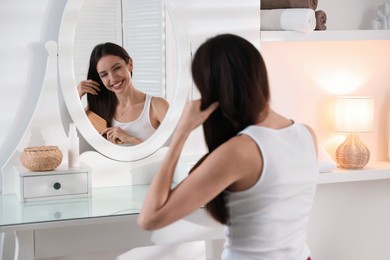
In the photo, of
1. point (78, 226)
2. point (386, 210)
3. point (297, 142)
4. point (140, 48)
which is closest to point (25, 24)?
point (140, 48)

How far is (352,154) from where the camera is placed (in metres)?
2.82

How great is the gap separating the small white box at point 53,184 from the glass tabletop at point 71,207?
0.07ft

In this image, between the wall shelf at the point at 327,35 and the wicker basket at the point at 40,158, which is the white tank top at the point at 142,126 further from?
the wall shelf at the point at 327,35

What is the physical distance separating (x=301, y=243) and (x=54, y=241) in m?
0.91

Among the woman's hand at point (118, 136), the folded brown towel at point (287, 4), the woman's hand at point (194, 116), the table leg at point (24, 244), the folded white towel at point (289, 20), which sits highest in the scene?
the folded brown towel at point (287, 4)

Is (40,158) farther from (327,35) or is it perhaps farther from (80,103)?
(327,35)

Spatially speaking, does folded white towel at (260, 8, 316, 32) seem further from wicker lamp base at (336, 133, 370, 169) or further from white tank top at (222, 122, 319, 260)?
white tank top at (222, 122, 319, 260)

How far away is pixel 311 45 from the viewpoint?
2.92 meters

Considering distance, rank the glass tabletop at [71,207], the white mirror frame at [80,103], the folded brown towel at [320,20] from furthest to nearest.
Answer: the folded brown towel at [320,20] → the white mirror frame at [80,103] → the glass tabletop at [71,207]

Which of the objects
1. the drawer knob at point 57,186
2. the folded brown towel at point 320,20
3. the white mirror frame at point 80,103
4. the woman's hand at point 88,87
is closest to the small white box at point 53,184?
the drawer knob at point 57,186

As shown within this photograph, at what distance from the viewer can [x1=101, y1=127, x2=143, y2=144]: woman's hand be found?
2.48m

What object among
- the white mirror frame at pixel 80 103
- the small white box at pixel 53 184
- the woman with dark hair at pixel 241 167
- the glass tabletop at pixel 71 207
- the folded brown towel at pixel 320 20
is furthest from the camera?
the folded brown towel at pixel 320 20

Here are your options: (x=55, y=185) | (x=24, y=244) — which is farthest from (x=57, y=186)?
(x=24, y=244)

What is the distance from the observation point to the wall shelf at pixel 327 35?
265 cm
